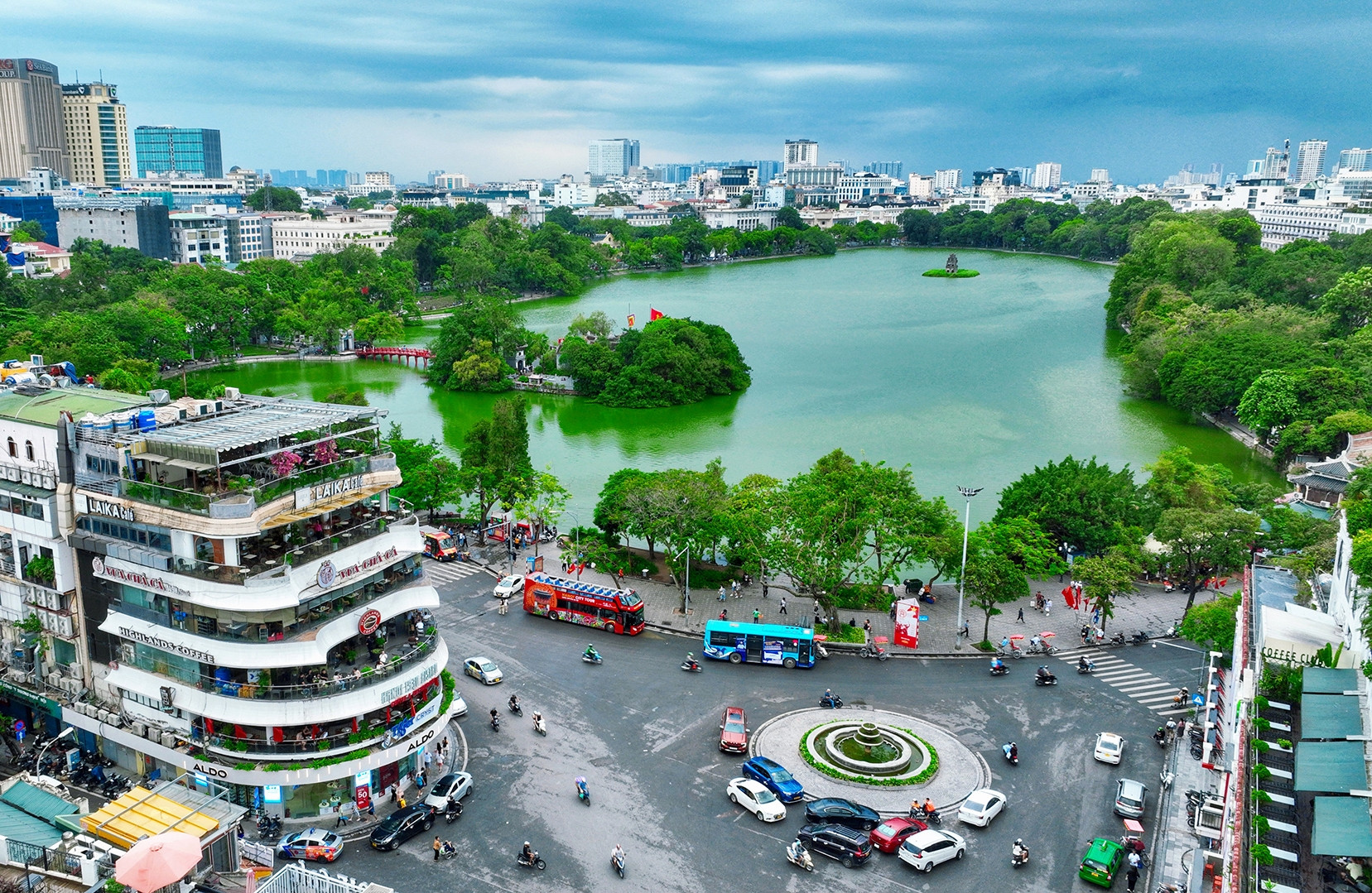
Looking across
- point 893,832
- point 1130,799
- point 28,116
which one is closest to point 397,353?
point 893,832

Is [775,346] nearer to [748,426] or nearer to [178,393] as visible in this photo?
[748,426]

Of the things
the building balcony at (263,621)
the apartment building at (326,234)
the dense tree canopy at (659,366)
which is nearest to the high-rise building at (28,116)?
the apartment building at (326,234)

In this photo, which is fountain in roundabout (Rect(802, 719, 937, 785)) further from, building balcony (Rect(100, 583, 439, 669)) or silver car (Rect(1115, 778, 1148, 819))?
building balcony (Rect(100, 583, 439, 669))

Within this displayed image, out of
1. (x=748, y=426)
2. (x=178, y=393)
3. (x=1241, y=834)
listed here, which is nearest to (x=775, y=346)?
(x=748, y=426)

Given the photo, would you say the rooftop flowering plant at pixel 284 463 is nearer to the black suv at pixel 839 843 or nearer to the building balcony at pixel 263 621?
the building balcony at pixel 263 621

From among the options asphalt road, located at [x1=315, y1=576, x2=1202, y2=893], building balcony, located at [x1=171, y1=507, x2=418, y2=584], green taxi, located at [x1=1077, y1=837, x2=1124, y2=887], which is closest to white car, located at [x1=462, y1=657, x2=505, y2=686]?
asphalt road, located at [x1=315, y1=576, x2=1202, y2=893]
